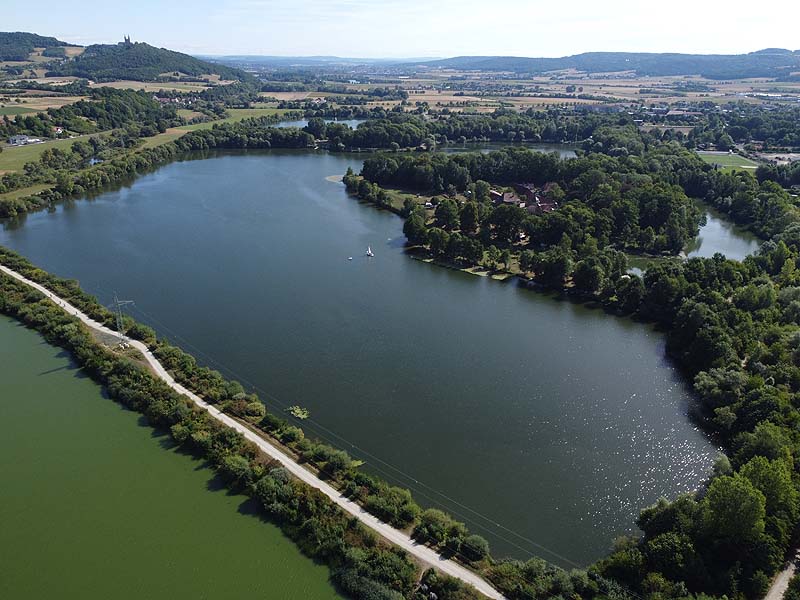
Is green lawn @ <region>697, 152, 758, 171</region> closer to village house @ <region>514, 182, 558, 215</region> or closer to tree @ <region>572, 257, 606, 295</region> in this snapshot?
village house @ <region>514, 182, 558, 215</region>

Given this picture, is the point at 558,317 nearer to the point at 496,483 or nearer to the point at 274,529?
the point at 496,483

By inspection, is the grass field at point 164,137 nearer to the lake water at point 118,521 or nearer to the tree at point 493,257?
the tree at point 493,257

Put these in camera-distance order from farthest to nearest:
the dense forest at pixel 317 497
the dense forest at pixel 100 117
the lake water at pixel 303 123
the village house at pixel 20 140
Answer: the lake water at pixel 303 123 < the dense forest at pixel 100 117 < the village house at pixel 20 140 < the dense forest at pixel 317 497

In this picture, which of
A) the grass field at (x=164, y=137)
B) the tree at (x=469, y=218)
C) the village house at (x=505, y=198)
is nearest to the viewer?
the tree at (x=469, y=218)

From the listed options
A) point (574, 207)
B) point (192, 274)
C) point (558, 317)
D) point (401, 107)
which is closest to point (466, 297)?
point (558, 317)

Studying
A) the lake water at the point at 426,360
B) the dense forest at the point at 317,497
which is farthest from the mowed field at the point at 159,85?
the dense forest at the point at 317,497

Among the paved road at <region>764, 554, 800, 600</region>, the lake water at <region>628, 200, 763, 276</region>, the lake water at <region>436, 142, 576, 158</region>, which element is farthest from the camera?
the lake water at <region>436, 142, 576, 158</region>

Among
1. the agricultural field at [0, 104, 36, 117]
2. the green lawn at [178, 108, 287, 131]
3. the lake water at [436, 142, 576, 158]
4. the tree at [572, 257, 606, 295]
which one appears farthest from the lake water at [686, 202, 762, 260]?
the agricultural field at [0, 104, 36, 117]

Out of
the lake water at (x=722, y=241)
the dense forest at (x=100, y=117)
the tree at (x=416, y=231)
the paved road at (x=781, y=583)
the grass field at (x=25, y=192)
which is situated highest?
the dense forest at (x=100, y=117)
